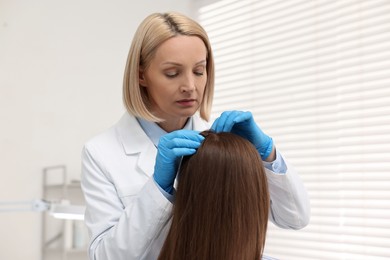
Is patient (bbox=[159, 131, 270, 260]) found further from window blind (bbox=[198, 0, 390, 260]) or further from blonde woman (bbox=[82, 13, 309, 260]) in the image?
window blind (bbox=[198, 0, 390, 260])

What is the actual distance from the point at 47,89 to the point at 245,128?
1819 mm

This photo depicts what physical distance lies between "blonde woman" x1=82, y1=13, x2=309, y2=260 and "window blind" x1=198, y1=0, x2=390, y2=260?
104 cm

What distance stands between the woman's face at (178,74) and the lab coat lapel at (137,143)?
0.12 metres

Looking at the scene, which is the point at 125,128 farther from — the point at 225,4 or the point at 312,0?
the point at 225,4

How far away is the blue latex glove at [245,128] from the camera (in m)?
1.20

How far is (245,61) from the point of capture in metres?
2.98

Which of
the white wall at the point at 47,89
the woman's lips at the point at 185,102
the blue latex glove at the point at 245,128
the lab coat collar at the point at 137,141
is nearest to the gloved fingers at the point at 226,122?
the blue latex glove at the point at 245,128

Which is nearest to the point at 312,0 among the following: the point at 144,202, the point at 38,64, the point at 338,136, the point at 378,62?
the point at 378,62

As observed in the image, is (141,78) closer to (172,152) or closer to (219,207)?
(172,152)

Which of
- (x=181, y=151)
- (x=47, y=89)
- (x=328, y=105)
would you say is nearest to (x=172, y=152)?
(x=181, y=151)

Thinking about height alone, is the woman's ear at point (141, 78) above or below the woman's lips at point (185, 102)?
above

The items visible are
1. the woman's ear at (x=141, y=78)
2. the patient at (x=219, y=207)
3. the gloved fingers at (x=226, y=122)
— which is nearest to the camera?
the patient at (x=219, y=207)

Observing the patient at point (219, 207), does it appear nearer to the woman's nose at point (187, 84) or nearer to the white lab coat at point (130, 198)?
the white lab coat at point (130, 198)

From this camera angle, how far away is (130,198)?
52.3 inches
